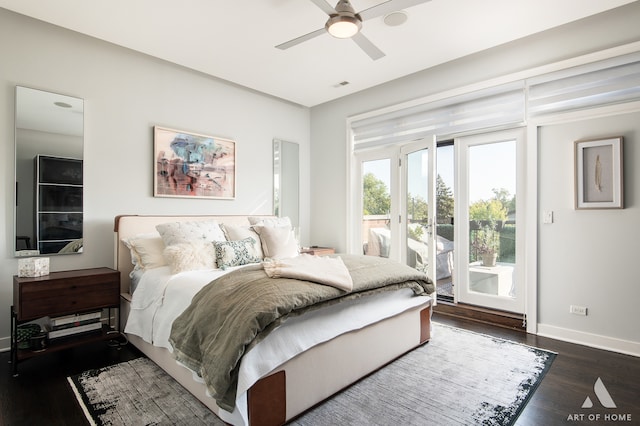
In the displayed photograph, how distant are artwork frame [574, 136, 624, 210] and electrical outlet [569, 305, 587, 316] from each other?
881 mm

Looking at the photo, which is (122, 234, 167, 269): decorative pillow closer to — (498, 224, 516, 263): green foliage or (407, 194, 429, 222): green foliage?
(407, 194, 429, 222): green foliage

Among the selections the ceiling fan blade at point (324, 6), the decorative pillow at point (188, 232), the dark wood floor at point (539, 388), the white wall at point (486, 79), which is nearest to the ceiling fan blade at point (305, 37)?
the ceiling fan blade at point (324, 6)

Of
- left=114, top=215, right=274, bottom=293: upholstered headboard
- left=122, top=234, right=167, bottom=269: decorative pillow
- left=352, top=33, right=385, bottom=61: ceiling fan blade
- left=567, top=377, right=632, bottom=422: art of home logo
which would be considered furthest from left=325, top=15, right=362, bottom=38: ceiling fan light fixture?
left=567, top=377, right=632, bottom=422: art of home logo

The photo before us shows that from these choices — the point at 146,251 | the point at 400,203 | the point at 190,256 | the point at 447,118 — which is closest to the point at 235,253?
the point at 190,256

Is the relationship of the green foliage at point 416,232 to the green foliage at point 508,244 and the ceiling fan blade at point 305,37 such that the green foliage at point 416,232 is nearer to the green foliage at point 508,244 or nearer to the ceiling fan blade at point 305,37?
the green foliage at point 508,244

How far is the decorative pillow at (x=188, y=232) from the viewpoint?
3.03 metres

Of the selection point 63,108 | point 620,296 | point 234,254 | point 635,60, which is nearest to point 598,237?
point 620,296

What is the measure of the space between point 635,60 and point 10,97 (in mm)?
5135

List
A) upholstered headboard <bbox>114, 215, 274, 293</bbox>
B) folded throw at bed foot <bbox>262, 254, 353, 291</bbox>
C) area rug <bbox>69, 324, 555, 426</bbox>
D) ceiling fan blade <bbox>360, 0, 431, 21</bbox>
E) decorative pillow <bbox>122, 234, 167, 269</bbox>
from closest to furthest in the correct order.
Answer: area rug <bbox>69, 324, 555, 426</bbox> → folded throw at bed foot <bbox>262, 254, 353, 291</bbox> → ceiling fan blade <bbox>360, 0, 431, 21</bbox> → decorative pillow <bbox>122, 234, 167, 269</bbox> → upholstered headboard <bbox>114, 215, 274, 293</bbox>

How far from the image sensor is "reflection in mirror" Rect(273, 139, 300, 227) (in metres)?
4.85

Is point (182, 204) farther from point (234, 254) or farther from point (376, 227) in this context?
point (376, 227)

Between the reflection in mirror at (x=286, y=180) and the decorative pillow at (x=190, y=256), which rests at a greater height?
the reflection in mirror at (x=286, y=180)

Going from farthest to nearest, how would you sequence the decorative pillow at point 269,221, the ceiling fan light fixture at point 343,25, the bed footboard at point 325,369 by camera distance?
the decorative pillow at point 269,221
the ceiling fan light fixture at point 343,25
the bed footboard at point 325,369

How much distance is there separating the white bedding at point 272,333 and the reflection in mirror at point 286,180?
2.23 m
